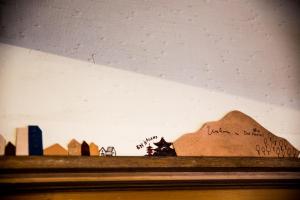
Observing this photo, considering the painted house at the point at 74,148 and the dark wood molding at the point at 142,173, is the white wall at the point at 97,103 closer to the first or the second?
the painted house at the point at 74,148

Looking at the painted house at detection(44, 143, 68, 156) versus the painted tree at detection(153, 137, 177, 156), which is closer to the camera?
the painted house at detection(44, 143, 68, 156)

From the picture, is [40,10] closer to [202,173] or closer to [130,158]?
[130,158]

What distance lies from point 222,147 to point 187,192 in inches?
11.0

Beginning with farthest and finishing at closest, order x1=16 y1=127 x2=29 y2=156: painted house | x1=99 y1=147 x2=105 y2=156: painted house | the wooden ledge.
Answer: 1. x1=99 y1=147 x2=105 y2=156: painted house
2. x1=16 y1=127 x2=29 y2=156: painted house
3. the wooden ledge

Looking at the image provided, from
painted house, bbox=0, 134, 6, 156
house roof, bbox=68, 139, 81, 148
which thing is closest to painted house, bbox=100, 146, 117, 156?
house roof, bbox=68, 139, 81, 148

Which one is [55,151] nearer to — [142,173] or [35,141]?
[35,141]

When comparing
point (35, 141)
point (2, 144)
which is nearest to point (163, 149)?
point (35, 141)

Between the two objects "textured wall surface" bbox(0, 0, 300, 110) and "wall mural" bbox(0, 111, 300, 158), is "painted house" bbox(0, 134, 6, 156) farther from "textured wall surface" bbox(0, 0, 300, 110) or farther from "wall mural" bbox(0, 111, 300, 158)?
"textured wall surface" bbox(0, 0, 300, 110)

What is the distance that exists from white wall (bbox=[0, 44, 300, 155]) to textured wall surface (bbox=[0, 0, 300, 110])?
58 millimetres

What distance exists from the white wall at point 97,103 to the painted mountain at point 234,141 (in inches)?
1.6

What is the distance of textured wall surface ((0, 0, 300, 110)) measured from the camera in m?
1.56

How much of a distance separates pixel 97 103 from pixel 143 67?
0.98 feet

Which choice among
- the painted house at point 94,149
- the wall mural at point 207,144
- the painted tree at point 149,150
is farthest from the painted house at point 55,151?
the painted tree at point 149,150

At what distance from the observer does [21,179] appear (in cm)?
122
